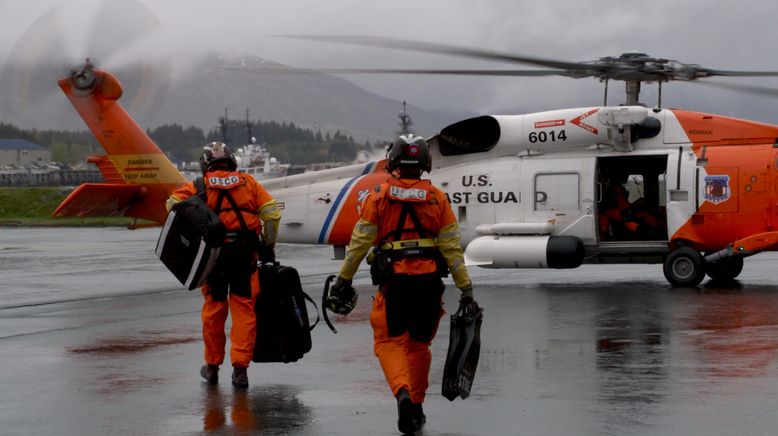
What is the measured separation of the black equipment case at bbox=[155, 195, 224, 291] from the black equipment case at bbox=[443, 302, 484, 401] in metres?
2.01

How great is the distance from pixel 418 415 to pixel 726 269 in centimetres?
955

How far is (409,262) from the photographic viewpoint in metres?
6.87

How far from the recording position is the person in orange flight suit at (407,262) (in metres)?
6.77

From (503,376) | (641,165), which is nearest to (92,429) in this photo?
(503,376)

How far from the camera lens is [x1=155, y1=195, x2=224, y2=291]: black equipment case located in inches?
316

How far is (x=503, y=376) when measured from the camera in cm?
820

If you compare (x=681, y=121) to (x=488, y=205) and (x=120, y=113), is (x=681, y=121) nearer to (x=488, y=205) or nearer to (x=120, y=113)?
(x=488, y=205)

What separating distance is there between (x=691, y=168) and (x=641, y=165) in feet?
4.22

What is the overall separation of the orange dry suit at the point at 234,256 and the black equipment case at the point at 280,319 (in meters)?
0.10

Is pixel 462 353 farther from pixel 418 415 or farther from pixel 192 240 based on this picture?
pixel 192 240

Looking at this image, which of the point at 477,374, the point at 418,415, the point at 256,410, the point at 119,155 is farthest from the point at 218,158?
the point at 119,155

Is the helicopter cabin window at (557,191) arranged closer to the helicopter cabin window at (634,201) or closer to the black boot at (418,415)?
the helicopter cabin window at (634,201)

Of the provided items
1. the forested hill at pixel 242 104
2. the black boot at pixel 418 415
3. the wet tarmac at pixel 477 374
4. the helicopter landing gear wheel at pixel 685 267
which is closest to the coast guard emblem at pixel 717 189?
the helicopter landing gear wheel at pixel 685 267

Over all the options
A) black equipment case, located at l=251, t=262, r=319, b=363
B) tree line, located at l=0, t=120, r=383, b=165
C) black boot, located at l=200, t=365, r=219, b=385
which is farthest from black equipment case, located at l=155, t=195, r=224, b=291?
tree line, located at l=0, t=120, r=383, b=165
